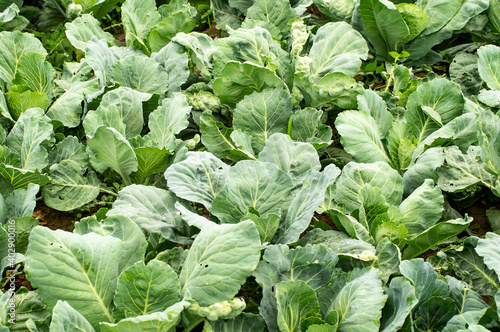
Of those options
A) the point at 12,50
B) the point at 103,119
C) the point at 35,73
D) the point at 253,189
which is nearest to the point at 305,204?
the point at 253,189

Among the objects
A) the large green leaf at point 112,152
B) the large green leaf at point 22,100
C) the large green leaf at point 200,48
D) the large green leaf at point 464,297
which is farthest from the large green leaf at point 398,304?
the large green leaf at point 22,100

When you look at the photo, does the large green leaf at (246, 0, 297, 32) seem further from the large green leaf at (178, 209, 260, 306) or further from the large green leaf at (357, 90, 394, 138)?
the large green leaf at (178, 209, 260, 306)

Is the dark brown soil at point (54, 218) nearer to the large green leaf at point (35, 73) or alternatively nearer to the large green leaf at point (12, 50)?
the large green leaf at point (35, 73)

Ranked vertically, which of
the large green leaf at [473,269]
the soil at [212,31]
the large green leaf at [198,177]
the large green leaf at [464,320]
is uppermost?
the soil at [212,31]

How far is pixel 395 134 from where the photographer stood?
8.65 ft

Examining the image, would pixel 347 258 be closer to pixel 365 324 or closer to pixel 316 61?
pixel 365 324

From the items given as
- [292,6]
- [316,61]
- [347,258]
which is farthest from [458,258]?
[292,6]

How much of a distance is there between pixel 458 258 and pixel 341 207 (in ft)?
1.87

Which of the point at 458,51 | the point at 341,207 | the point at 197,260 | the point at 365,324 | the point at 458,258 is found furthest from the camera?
the point at 458,51

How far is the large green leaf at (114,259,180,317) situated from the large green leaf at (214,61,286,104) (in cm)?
143

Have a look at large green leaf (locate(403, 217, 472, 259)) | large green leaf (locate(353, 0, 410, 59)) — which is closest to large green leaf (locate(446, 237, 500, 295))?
large green leaf (locate(403, 217, 472, 259))

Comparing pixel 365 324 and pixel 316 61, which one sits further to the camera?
pixel 316 61

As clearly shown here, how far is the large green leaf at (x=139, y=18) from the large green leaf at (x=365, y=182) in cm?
184

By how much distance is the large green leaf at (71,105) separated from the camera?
2.86 m
